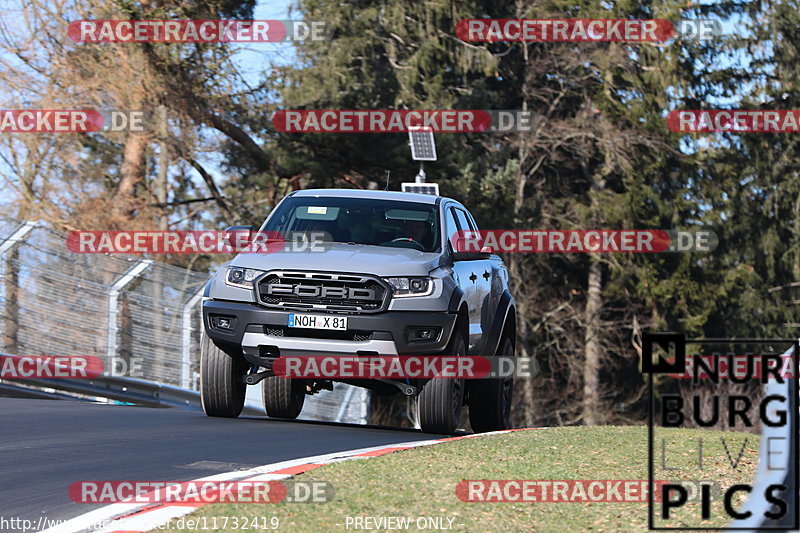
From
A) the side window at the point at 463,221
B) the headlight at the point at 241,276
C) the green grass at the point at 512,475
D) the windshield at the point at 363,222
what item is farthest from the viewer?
the side window at the point at 463,221

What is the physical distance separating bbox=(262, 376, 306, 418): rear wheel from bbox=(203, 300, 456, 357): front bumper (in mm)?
2100

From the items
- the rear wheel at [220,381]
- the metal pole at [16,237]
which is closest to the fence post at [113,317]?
the metal pole at [16,237]

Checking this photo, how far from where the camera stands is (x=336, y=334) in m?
11.2

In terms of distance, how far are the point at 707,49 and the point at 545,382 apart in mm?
13916

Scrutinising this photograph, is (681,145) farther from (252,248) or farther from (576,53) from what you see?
(252,248)

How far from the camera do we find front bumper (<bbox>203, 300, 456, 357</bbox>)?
1112 centimetres

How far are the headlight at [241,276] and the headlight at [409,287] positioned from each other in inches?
48.0

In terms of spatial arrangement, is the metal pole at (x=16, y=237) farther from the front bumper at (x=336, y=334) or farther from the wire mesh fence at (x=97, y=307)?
the front bumper at (x=336, y=334)

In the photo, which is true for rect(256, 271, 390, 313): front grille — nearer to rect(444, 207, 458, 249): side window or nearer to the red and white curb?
rect(444, 207, 458, 249): side window

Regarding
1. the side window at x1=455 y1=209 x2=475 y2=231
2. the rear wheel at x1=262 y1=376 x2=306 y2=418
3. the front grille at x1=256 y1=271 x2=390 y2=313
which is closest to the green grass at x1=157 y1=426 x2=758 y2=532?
the front grille at x1=256 y1=271 x2=390 y2=313

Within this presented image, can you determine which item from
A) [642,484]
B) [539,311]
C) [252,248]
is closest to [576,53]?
[539,311]

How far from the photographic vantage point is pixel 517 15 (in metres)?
45.5

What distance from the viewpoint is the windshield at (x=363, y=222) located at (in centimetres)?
1206

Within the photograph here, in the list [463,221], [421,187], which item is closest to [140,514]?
[463,221]
